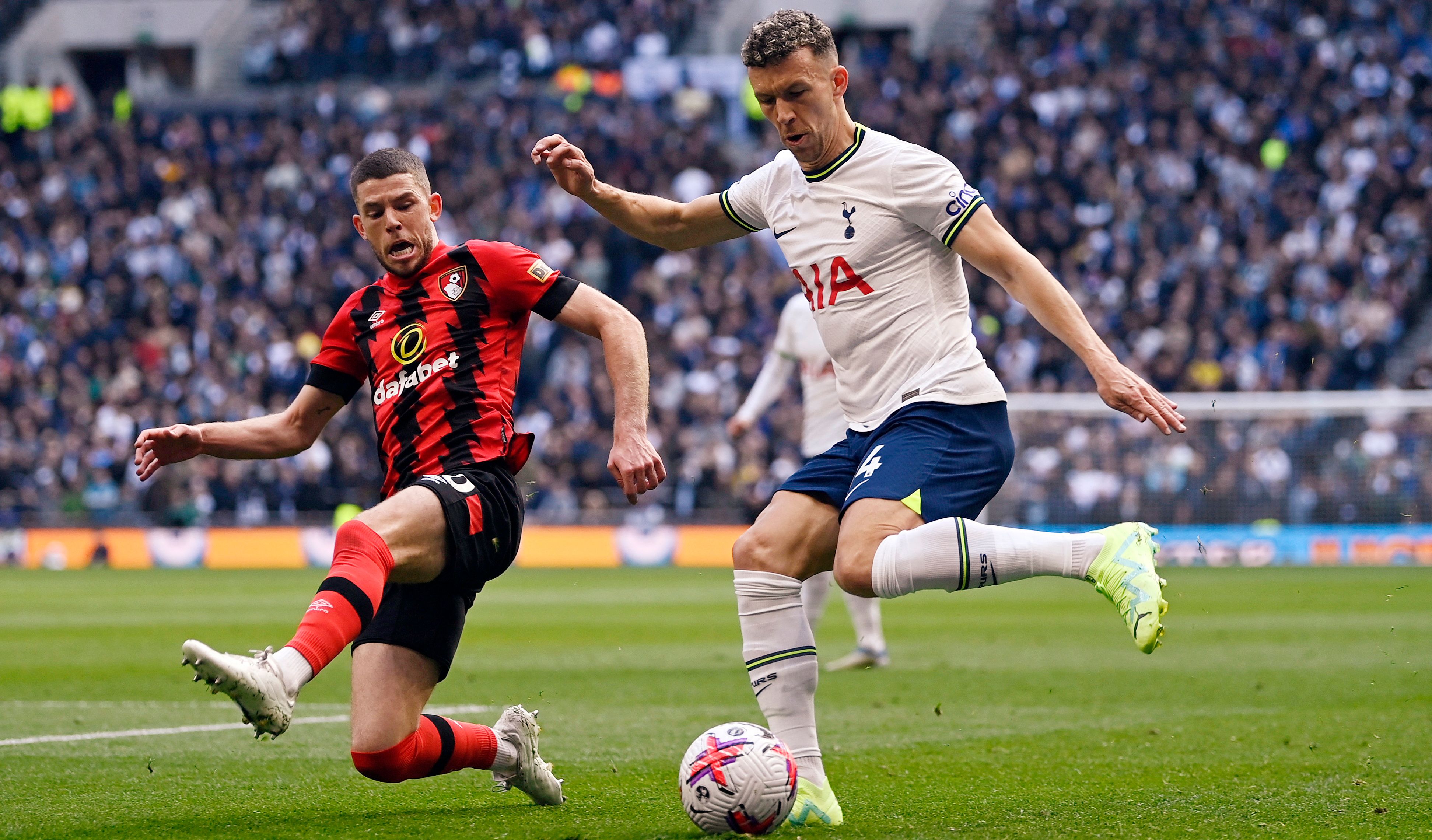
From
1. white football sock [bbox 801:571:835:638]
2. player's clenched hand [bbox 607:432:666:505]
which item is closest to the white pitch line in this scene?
white football sock [bbox 801:571:835:638]

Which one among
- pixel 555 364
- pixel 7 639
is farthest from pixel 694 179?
pixel 7 639

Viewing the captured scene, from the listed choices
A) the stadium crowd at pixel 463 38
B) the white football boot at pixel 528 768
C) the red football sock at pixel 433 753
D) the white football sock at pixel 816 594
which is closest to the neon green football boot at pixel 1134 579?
the white football boot at pixel 528 768

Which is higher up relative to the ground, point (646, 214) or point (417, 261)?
point (646, 214)

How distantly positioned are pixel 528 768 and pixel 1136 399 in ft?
7.59

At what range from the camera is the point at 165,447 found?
513 cm

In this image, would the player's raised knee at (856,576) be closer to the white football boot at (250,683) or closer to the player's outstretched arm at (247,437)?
the white football boot at (250,683)

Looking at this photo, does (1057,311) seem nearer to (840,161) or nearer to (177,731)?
(840,161)

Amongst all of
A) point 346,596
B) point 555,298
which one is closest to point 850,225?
point 555,298

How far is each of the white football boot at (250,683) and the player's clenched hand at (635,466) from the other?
1.10 m

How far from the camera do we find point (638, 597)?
17.1m

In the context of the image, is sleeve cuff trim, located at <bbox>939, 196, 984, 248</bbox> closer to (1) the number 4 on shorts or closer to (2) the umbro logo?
(2) the umbro logo

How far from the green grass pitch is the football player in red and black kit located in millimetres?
300

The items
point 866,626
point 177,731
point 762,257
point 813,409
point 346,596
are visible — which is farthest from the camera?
point 762,257

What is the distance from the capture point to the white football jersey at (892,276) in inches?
188
